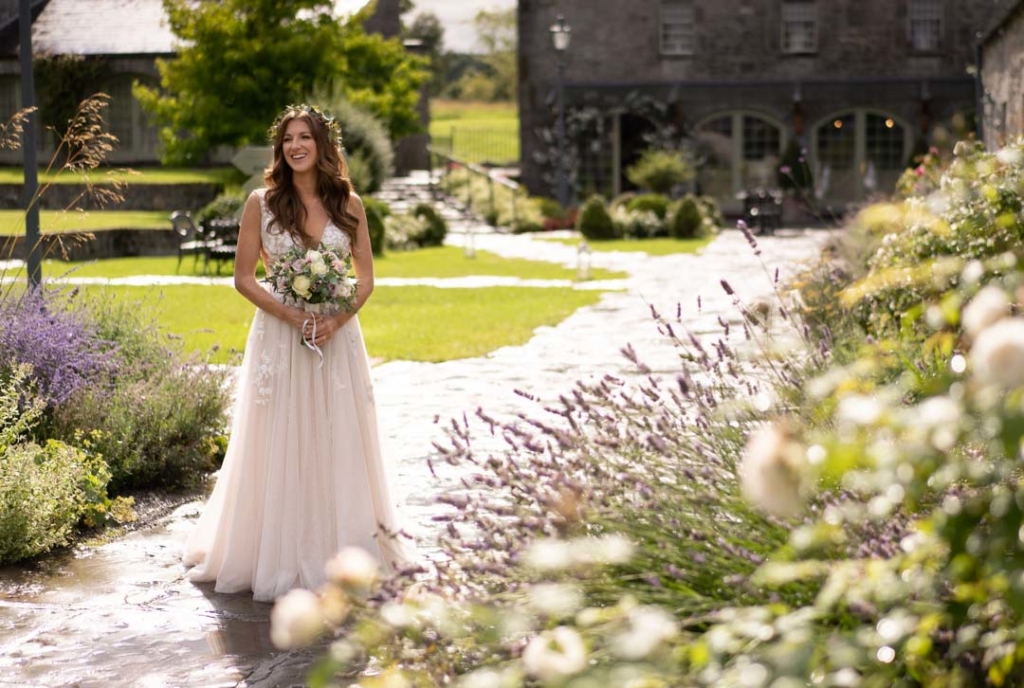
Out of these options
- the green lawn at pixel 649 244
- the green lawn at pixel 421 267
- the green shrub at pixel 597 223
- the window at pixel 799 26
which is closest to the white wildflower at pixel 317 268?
the green lawn at pixel 421 267

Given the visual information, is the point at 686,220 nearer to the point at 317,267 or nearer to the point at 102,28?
the point at 102,28

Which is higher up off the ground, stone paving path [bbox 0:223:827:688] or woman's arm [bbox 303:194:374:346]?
woman's arm [bbox 303:194:374:346]

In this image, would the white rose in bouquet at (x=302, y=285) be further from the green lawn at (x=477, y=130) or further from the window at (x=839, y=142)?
the green lawn at (x=477, y=130)

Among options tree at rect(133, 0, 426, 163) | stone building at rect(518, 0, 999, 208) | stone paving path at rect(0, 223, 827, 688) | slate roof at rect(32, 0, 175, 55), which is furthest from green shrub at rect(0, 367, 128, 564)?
stone building at rect(518, 0, 999, 208)

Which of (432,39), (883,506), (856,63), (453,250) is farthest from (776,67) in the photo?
(432,39)

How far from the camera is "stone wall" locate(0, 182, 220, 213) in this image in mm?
31078

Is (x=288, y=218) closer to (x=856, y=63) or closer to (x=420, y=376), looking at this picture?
(x=420, y=376)

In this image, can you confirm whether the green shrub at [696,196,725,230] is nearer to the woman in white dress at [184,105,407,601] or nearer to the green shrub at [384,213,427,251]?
the green shrub at [384,213,427,251]

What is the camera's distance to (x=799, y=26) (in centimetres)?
3819

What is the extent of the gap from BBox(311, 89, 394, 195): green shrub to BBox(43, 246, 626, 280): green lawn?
3.04 metres

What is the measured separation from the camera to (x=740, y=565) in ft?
10.6

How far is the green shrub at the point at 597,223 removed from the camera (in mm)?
30297

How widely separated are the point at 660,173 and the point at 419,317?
66.8ft

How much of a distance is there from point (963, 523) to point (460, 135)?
5634cm
